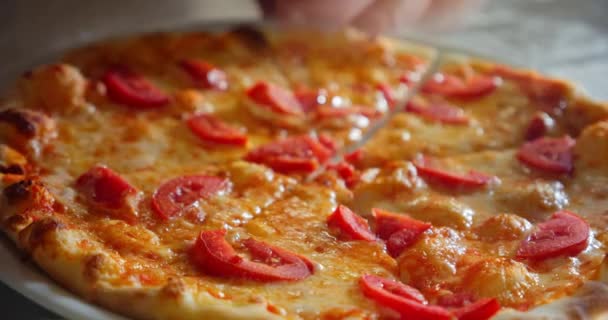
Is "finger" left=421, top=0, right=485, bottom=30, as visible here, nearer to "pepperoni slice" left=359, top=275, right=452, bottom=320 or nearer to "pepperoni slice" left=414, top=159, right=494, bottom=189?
"pepperoni slice" left=414, top=159, right=494, bottom=189

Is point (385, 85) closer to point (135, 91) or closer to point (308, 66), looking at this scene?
point (308, 66)

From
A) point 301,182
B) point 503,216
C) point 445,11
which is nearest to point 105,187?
point 301,182

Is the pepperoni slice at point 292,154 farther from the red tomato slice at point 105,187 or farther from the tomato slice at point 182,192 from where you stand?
the red tomato slice at point 105,187

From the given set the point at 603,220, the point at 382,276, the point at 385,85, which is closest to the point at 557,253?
the point at 603,220

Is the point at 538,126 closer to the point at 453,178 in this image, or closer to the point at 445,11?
the point at 453,178

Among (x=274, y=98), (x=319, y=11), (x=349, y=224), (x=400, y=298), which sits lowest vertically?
(x=400, y=298)
